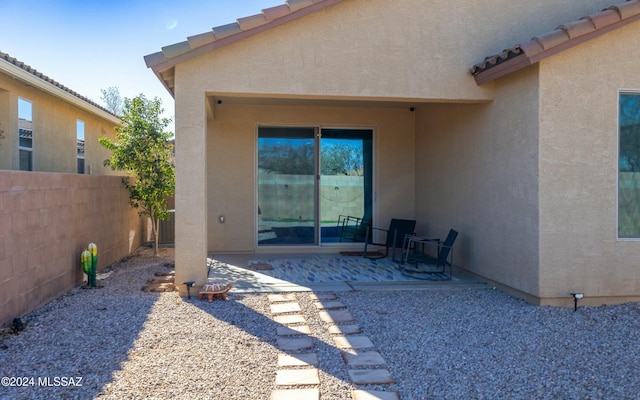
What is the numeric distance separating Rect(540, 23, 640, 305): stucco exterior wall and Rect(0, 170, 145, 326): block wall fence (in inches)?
263

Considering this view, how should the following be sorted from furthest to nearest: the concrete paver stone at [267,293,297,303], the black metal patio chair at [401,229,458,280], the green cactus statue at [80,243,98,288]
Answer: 1. the black metal patio chair at [401,229,458,280]
2. the green cactus statue at [80,243,98,288]
3. the concrete paver stone at [267,293,297,303]

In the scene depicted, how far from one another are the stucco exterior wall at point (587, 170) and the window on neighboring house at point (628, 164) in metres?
0.11

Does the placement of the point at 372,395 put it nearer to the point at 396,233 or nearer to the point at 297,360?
the point at 297,360

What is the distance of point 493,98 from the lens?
7.59 metres

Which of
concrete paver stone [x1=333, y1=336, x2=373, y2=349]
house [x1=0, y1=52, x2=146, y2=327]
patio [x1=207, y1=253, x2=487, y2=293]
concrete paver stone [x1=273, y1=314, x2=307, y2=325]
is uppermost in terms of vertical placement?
house [x1=0, y1=52, x2=146, y2=327]

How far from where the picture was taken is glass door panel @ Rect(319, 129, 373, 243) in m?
11.2

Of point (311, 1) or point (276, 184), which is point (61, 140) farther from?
point (311, 1)

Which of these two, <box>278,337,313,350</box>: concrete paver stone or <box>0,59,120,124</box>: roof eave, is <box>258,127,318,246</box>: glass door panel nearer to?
Answer: <box>0,59,120,124</box>: roof eave

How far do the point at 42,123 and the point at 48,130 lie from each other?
12.1 inches

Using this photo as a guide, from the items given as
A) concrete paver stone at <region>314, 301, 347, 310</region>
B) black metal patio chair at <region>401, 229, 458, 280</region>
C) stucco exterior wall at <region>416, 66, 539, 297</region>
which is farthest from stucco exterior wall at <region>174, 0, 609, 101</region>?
concrete paver stone at <region>314, 301, 347, 310</region>

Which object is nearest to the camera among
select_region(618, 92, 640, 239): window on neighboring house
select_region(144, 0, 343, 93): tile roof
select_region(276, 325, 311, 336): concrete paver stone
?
select_region(276, 325, 311, 336): concrete paver stone

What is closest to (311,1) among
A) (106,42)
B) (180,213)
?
(180,213)

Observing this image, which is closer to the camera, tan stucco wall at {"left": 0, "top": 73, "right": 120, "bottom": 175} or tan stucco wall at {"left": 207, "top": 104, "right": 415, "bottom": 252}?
tan stucco wall at {"left": 0, "top": 73, "right": 120, "bottom": 175}

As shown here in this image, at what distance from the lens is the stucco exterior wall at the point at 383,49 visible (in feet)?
23.5
